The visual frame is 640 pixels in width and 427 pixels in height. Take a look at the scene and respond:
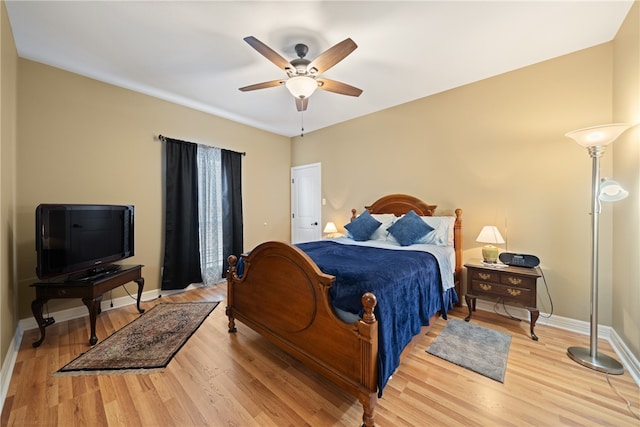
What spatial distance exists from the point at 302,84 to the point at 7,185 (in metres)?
2.65

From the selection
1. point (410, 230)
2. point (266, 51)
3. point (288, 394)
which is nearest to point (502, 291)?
point (410, 230)

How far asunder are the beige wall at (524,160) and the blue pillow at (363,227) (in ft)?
2.46

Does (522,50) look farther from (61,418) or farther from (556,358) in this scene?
(61,418)

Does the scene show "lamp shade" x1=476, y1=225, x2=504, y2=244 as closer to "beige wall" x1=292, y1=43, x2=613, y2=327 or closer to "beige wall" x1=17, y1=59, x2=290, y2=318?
"beige wall" x1=292, y1=43, x2=613, y2=327

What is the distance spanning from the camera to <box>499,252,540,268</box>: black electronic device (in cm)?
259

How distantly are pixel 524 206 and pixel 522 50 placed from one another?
1.62 metres

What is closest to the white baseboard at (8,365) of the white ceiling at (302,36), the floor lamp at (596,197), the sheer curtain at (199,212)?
the sheer curtain at (199,212)

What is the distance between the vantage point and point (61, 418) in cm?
152

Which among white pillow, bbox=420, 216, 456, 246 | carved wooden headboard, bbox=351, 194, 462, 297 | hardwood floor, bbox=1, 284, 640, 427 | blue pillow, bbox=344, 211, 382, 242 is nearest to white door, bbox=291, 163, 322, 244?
carved wooden headboard, bbox=351, 194, 462, 297

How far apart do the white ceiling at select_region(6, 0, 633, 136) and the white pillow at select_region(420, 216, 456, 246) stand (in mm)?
1766

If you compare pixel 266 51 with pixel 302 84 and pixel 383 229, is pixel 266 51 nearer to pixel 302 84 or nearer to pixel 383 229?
pixel 302 84

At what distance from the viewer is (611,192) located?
1977 mm

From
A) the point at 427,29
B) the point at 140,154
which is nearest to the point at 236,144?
the point at 140,154

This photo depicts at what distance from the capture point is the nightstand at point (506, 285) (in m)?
2.40
